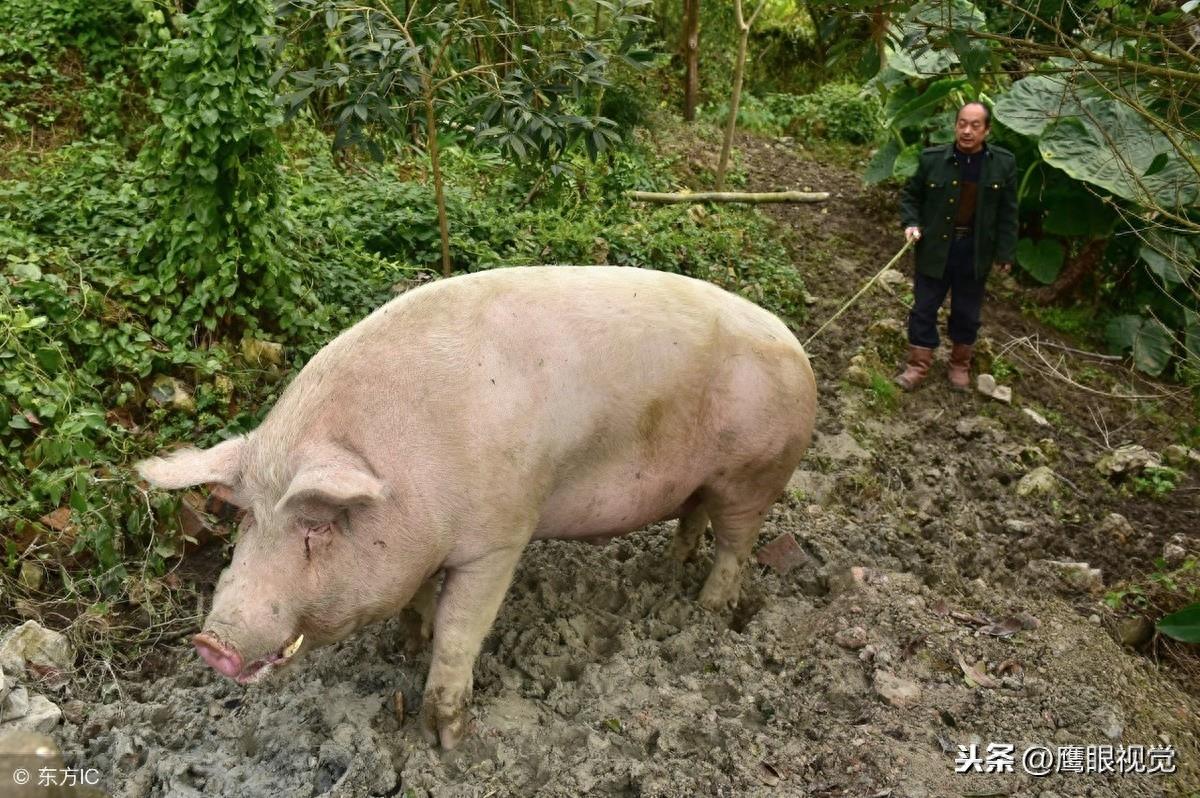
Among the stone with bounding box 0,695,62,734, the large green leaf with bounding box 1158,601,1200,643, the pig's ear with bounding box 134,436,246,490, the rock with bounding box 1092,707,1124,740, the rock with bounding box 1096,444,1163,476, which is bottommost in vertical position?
the rock with bounding box 1096,444,1163,476

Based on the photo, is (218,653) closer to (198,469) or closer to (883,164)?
(198,469)

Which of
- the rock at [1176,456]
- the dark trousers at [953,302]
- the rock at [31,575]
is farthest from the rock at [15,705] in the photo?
the rock at [1176,456]

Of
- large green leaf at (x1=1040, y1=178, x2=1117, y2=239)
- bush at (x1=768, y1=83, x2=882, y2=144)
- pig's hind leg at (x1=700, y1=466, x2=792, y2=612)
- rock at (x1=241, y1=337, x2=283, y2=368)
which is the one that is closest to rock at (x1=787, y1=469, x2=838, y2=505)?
pig's hind leg at (x1=700, y1=466, x2=792, y2=612)

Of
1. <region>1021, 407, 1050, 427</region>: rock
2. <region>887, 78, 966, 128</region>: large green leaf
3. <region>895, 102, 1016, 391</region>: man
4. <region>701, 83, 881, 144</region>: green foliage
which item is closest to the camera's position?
<region>895, 102, 1016, 391</region>: man

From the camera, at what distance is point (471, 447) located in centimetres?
299

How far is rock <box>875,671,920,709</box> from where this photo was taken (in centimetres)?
354

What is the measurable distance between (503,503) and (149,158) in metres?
3.13

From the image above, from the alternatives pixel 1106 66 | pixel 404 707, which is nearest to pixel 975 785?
pixel 404 707

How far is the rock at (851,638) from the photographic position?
3.80 metres

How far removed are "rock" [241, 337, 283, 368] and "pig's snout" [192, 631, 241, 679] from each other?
2.25 meters

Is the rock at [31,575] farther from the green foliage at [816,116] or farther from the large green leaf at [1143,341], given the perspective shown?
the green foliage at [816,116]

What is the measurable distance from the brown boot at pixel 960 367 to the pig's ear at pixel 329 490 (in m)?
4.93

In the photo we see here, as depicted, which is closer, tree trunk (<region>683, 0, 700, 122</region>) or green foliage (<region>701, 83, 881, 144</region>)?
tree trunk (<region>683, 0, 700, 122</region>)

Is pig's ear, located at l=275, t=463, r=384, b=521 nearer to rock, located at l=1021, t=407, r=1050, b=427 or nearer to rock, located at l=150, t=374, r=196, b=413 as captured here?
rock, located at l=150, t=374, r=196, b=413
